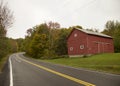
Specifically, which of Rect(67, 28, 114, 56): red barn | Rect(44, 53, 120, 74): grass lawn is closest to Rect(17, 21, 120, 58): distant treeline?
Rect(67, 28, 114, 56): red barn

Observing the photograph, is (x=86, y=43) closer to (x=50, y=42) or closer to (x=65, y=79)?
(x=50, y=42)

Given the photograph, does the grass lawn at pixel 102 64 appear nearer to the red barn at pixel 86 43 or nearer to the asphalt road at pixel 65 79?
the asphalt road at pixel 65 79

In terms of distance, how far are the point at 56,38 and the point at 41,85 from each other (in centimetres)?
6561

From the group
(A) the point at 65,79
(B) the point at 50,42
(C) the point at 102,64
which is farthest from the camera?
(B) the point at 50,42

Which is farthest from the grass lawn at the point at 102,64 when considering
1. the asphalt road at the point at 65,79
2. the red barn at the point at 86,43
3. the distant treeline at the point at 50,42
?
the distant treeline at the point at 50,42

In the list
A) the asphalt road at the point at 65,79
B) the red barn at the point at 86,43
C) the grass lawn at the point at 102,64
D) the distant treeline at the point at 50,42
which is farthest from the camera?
the distant treeline at the point at 50,42

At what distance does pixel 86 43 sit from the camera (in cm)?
4594

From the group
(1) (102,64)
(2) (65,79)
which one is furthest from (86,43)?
(2) (65,79)

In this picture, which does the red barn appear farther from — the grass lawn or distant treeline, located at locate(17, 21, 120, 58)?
the grass lawn

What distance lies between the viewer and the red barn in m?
46.3

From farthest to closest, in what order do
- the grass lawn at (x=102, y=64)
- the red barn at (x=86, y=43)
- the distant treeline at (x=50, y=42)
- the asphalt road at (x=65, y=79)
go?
the distant treeline at (x=50, y=42), the red barn at (x=86, y=43), the grass lawn at (x=102, y=64), the asphalt road at (x=65, y=79)

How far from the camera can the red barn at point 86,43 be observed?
1823 inches

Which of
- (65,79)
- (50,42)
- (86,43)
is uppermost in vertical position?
(50,42)

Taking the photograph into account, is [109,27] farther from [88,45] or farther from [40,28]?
[88,45]
